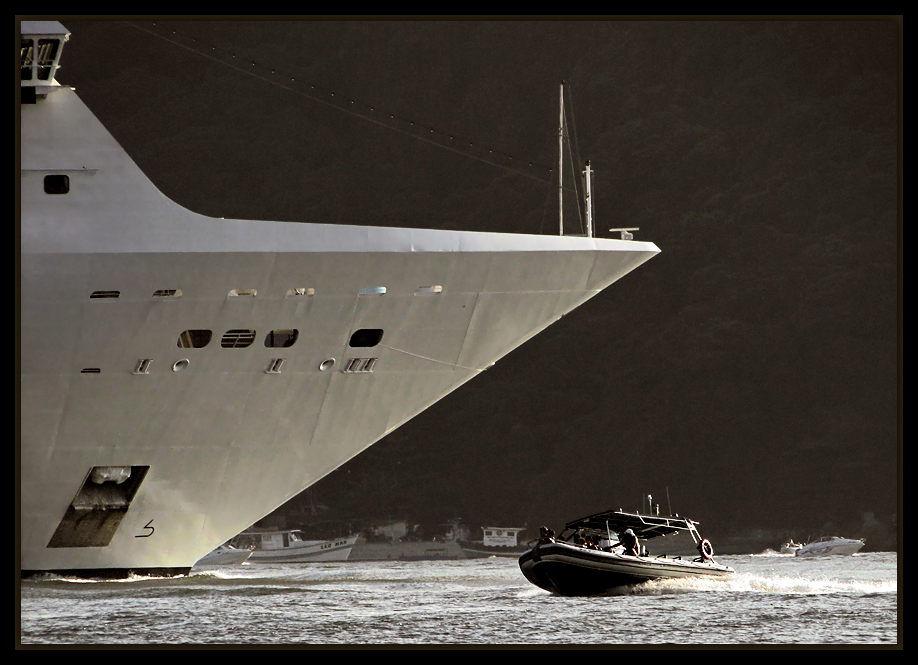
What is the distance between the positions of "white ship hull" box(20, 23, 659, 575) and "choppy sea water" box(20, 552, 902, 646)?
1449 millimetres

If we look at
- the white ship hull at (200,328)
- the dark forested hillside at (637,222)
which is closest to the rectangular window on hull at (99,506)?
the white ship hull at (200,328)

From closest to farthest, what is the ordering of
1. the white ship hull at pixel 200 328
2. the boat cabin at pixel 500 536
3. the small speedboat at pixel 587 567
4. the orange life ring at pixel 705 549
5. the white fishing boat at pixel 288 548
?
the white ship hull at pixel 200 328
the small speedboat at pixel 587 567
the orange life ring at pixel 705 549
the white fishing boat at pixel 288 548
the boat cabin at pixel 500 536

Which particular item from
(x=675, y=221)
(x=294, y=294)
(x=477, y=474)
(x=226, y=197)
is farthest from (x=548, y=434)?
(x=294, y=294)

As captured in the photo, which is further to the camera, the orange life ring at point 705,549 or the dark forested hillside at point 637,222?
the dark forested hillside at point 637,222

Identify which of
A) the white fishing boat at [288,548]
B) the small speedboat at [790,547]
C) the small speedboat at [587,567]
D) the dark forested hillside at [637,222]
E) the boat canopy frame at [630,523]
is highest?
the dark forested hillside at [637,222]

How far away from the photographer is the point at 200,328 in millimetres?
17703

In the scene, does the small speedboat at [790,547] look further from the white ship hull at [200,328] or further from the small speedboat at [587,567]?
the white ship hull at [200,328]

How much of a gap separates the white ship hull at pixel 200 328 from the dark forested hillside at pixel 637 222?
30.6 meters

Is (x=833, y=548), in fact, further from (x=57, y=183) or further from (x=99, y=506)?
(x=57, y=183)

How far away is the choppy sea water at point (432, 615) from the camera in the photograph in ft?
52.4

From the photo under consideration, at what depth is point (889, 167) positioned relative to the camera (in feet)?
185

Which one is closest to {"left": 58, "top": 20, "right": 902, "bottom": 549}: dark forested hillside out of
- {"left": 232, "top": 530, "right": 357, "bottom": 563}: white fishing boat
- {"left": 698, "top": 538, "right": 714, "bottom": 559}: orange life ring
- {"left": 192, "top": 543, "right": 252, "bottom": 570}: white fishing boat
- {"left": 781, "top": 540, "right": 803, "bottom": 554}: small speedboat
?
{"left": 781, "top": 540, "right": 803, "bottom": 554}: small speedboat

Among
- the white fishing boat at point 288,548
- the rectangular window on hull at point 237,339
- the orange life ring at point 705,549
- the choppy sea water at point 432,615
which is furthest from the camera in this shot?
the white fishing boat at point 288,548
